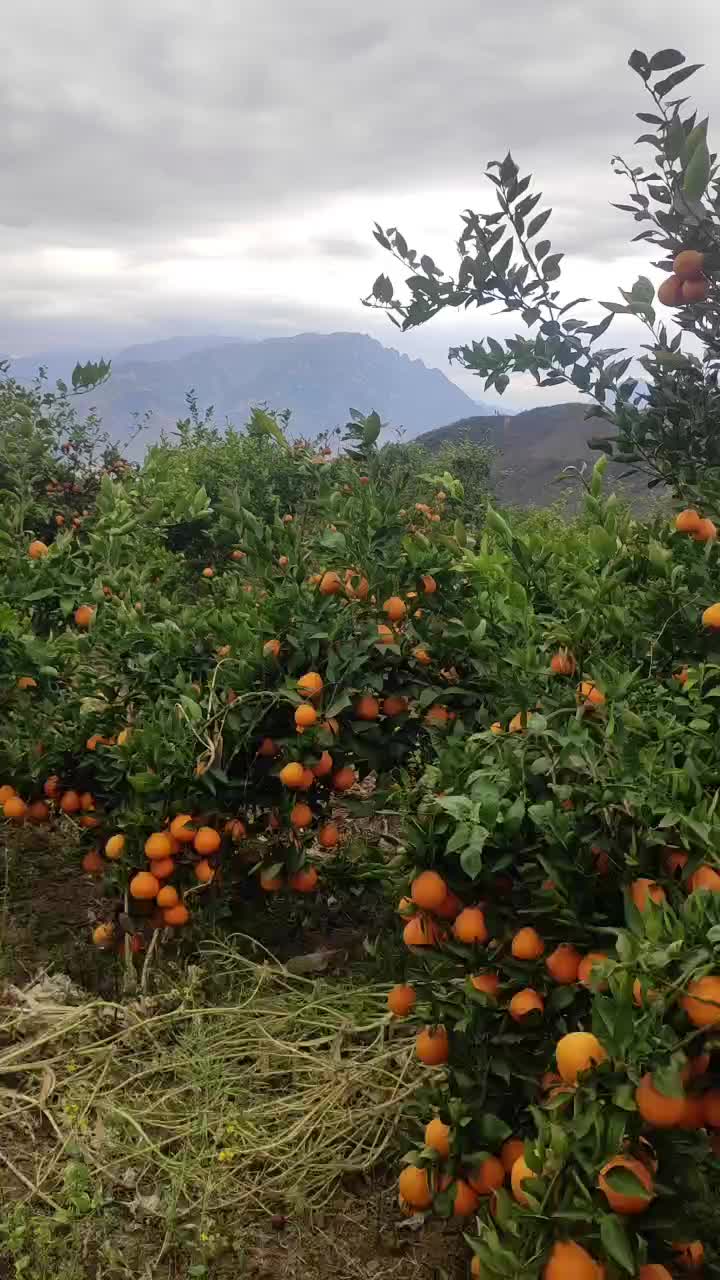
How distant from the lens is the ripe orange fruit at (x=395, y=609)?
10.1ft

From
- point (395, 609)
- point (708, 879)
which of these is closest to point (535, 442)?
point (395, 609)

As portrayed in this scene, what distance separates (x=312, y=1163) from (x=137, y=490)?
11.1ft

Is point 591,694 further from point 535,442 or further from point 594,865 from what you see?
point 535,442

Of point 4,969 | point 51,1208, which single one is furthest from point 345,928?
point 51,1208

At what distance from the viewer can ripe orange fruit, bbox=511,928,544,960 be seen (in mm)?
1762

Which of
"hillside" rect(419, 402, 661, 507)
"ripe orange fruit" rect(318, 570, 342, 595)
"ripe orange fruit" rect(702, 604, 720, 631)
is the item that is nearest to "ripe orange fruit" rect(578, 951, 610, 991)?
"ripe orange fruit" rect(702, 604, 720, 631)

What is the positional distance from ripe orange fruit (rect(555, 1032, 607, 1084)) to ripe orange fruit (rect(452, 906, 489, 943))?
1.43ft

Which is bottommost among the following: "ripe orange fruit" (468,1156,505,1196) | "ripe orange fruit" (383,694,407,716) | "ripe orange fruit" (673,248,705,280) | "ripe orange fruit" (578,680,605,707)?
"ripe orange fruit" (468,1156,505,1196)

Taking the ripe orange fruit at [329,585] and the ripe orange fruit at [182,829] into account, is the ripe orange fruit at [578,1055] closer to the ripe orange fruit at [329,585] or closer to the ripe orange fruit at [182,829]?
the ripe orange fruit at [182,829]

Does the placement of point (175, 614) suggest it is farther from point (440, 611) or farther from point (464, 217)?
point (464, 217)

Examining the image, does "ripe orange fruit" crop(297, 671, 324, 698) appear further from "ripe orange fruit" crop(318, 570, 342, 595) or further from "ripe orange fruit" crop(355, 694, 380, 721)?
"ripe orange fruit" crop(318, 570, 342, 595)

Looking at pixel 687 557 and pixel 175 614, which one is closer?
pixel 687 557

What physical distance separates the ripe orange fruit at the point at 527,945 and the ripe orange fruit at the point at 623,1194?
1.44 ft

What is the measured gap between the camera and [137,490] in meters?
4.90
